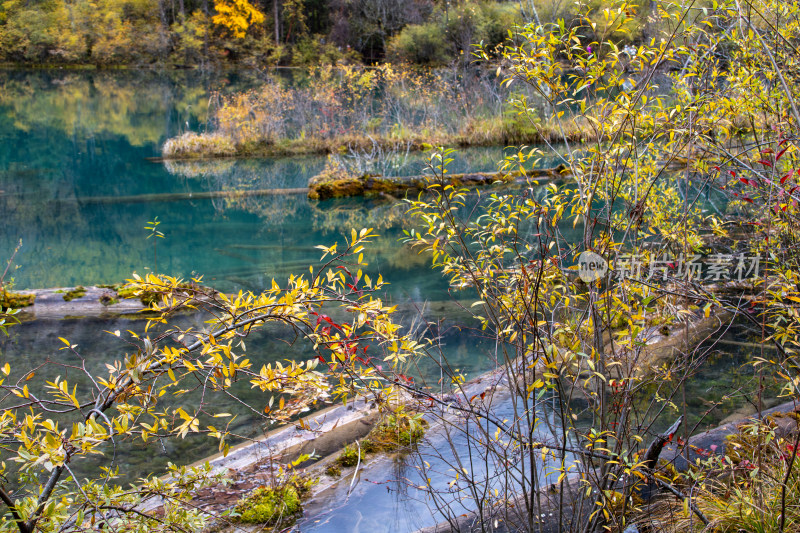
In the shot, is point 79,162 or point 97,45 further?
point 97,45

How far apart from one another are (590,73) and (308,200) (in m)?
10.5

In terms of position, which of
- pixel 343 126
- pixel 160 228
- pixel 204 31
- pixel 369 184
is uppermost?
pixel 204 31

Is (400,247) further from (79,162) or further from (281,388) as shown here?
(79,162)

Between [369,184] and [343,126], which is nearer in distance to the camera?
[369,184]

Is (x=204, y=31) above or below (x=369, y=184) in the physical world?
above

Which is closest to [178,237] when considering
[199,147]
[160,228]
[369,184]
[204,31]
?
[160,228]

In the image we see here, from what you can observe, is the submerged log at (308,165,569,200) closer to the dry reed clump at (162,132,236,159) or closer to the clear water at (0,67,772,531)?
the clear water at (0,67,772,531)

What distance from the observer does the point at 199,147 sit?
17.1 metres

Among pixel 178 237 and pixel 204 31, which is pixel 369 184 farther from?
pixel 204 31

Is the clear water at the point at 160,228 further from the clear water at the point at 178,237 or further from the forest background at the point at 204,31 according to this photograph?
the forest background at the point at 204,31

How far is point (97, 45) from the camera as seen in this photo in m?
37.9

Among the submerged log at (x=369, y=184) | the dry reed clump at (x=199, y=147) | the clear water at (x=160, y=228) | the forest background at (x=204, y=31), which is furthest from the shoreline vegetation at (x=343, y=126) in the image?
the forest background at (x=204, y=31)

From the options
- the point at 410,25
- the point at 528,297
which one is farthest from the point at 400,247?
the point at 410,25

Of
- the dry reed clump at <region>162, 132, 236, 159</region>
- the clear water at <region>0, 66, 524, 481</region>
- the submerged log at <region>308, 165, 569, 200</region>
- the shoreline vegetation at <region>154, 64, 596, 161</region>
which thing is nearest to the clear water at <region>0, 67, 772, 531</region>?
the clear water at <region>0, 66, 524, 481</region>
